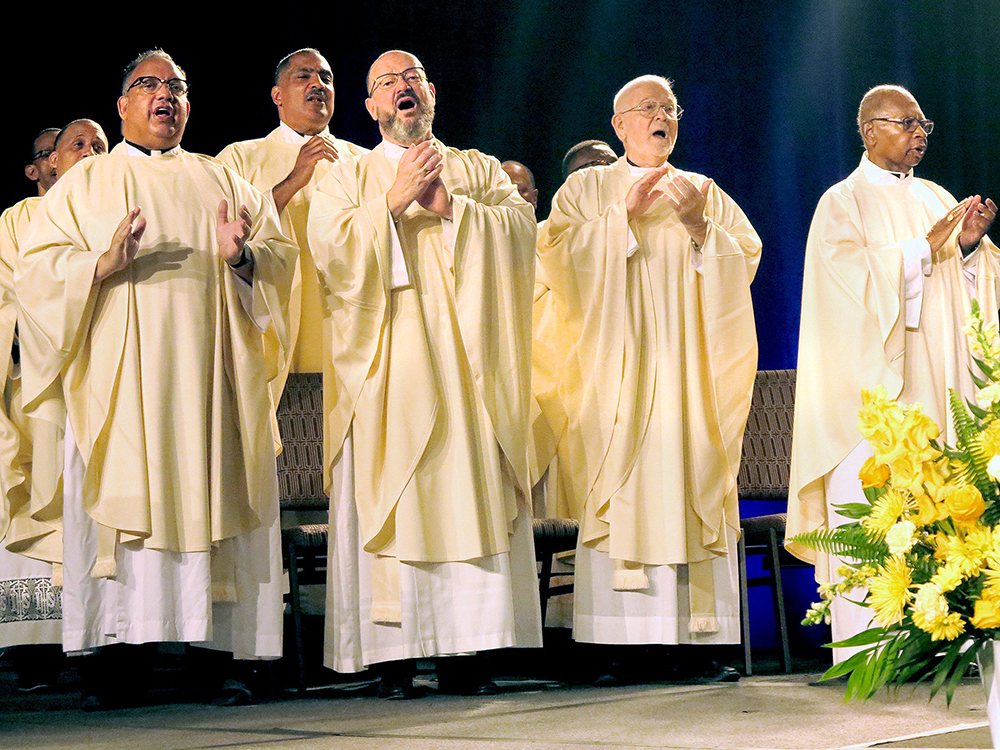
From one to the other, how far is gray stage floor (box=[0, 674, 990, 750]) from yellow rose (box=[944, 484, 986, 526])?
139 cm

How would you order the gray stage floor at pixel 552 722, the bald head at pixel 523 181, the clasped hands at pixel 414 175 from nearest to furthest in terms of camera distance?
the gray stage floor at pixel 552 722
the clasped hands at pixel 414 175
the bald head at pixel 523 181

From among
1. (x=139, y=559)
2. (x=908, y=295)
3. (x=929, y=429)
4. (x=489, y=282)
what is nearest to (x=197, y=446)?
(x=139, y=559)

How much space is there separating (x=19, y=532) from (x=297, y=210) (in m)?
1.84

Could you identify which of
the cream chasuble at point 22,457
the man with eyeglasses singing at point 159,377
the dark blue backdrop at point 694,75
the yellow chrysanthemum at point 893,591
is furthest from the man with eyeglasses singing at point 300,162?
the yellow chrysanthemum at point 893,591

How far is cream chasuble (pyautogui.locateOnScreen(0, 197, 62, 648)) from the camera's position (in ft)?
17.5

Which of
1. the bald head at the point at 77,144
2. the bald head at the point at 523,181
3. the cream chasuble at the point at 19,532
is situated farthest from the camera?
the bald head at the point at 523,181

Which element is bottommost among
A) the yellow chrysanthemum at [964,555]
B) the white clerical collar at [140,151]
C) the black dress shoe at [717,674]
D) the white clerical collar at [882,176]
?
the black dress shoe at [717,674]

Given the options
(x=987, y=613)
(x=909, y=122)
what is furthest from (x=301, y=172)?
(x=987, y=613)

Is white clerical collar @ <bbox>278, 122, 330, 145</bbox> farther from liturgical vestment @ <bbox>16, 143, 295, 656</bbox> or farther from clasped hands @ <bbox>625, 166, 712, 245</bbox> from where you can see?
clasped hands @ <bbox>625, 166, 712, 245</bbox>

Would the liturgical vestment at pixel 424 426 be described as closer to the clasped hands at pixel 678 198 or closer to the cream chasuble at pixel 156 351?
the cream chasuble at pixel 156 351

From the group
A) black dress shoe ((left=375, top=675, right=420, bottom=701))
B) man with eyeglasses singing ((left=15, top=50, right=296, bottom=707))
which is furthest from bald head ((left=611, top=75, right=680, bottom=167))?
black dress shoe ((left=375, top=675, right=420, bottom=701))

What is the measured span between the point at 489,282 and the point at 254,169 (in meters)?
1.65

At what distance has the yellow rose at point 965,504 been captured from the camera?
234cm

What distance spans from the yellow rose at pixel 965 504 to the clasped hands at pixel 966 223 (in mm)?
3355
